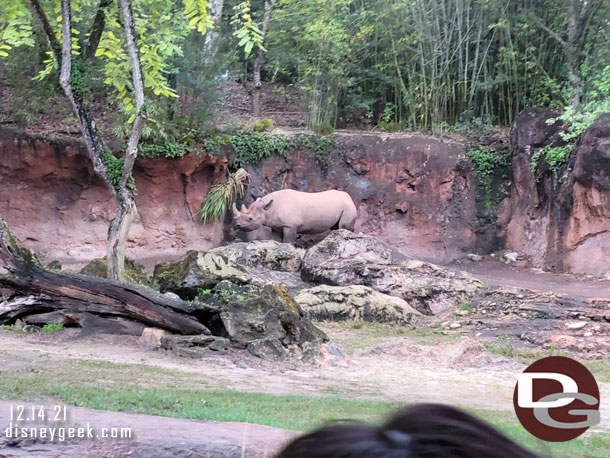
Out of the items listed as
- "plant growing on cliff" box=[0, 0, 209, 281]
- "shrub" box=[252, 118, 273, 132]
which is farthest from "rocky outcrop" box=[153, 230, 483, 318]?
"shrub" box=[252, 118, 273, 132]

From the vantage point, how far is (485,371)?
8.42m

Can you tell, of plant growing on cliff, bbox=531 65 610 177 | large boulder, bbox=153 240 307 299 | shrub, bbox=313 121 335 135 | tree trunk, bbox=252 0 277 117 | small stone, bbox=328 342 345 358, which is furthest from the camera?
tree trunk, bbox=252 0 277 117

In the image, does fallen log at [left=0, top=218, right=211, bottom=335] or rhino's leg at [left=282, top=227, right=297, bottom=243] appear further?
rhino's leg at [left=282, top=227, right=297, bottom=243]

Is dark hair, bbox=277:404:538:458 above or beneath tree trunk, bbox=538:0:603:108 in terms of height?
beneath

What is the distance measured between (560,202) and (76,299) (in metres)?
11.9

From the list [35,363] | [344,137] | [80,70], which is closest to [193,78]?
[344,137]

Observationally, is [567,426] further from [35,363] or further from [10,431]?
[35,363]

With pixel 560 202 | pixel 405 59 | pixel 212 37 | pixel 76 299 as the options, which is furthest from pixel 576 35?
pixel 76 299

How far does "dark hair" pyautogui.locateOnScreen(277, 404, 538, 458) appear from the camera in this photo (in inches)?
32.2

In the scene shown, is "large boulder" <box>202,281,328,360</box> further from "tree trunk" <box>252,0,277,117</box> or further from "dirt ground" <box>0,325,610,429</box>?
"tree trunk" <box>252,0,277,117</box>

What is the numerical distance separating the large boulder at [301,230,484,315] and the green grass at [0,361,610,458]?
22.0 feet

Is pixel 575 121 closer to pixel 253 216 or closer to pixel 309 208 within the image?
pixel 309 208

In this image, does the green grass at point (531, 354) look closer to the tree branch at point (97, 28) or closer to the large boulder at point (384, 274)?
the large boulder at point (384, 274)

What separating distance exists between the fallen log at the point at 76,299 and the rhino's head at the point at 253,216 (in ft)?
26.8
